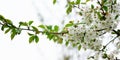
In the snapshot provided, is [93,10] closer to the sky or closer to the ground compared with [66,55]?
closer to the sky

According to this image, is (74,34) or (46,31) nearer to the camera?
(74,34)

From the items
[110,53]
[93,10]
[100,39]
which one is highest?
[93,10]

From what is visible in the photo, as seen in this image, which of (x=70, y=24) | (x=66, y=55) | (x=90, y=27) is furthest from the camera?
(x=66, y=55)

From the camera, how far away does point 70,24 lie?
229cm

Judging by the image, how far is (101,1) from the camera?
223cm

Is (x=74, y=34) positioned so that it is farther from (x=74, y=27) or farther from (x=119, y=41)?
(x=119, y=41)

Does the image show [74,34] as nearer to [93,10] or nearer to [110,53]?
[93,10]

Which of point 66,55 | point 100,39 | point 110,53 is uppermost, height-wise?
point 100,39

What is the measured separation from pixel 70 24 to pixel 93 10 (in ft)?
0.62

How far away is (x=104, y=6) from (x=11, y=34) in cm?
64

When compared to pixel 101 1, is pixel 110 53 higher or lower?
lower

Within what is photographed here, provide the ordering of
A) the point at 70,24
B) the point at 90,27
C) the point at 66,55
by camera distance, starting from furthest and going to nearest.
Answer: the point at 66,55 → the point at 70,24 → the point at 90,27

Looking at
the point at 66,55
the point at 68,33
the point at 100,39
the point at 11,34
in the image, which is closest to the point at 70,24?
the point at 68,33

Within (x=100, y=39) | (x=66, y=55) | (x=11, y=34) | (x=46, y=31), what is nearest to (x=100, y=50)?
(x=100, y=39)
